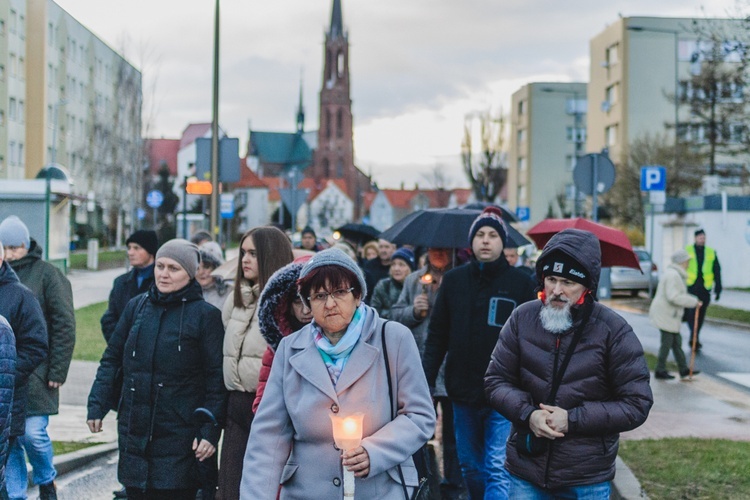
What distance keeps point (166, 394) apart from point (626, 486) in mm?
3473

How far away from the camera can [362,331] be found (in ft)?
11.7

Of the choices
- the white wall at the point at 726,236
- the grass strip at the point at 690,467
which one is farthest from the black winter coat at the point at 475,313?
the white wall at the point at 726,236

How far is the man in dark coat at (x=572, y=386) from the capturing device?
4043mm

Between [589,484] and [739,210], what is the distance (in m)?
34.2

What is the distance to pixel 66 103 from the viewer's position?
160 ft

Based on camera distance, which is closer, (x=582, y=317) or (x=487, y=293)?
(x=582, y=317)

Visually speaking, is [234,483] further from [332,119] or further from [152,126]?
[332,119]

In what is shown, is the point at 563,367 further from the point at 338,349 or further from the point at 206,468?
the point at 206,468

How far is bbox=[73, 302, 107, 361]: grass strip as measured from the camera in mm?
15180

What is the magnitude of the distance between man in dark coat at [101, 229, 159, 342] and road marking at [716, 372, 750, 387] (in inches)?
347

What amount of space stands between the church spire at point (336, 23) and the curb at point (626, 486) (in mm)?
128203

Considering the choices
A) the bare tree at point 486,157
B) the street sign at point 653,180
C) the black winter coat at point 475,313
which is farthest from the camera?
the bare tree at point 486,157

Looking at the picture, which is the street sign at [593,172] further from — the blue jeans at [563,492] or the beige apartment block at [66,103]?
the beige apartment block at [66,103]

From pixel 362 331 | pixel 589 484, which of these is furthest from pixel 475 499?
pixel 362 331
